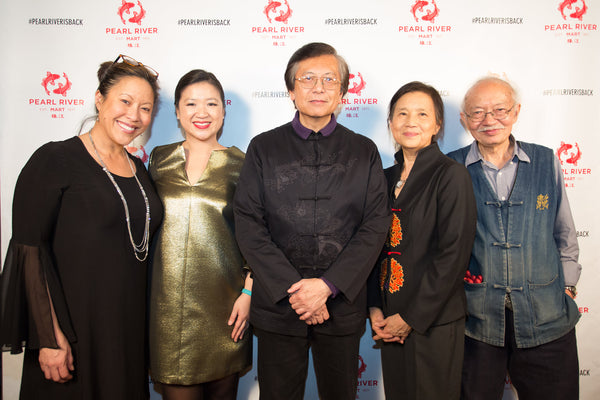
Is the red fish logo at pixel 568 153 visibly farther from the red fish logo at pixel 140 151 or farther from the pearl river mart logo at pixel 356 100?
the red fish logo at pixel 140 151

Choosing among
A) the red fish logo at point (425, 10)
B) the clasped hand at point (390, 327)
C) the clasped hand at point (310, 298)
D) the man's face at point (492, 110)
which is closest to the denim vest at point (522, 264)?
the man's face at point (492, 110)

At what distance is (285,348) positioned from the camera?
1.65 m

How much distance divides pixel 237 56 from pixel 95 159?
1.24 meters

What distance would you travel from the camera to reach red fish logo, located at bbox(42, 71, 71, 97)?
2482 millimetres

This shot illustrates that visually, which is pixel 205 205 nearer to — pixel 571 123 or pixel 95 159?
pixel 95 159

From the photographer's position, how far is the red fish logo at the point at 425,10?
2.45 meters

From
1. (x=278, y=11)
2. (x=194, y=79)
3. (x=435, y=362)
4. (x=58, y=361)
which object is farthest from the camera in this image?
(x=278, y=11)

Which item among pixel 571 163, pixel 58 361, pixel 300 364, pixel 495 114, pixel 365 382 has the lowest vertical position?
pixel 365 382

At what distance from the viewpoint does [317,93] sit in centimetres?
172

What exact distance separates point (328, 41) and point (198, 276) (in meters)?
1.75

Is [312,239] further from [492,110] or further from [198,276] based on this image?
[492,110]

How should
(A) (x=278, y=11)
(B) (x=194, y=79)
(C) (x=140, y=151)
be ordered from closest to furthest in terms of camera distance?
1. (B) (x=194, y=79)
2. (A) (x=278, y=11)
3. (C) (x=140, y=151)

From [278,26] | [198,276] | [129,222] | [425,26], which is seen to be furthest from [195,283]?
[425,26]

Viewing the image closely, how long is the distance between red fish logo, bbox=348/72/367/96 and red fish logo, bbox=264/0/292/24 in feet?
1.96
